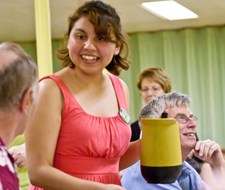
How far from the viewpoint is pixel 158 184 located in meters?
1.52

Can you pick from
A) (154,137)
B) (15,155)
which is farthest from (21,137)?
(154,137)

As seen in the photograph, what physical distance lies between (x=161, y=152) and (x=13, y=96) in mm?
530

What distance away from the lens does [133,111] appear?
15.7 feet

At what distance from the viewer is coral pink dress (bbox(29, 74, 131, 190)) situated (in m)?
1.22

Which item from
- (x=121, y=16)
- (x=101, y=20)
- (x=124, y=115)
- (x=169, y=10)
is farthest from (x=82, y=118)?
(x=169, y=10)

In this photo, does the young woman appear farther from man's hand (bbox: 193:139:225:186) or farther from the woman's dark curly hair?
man's hand (bbox: 193:139:225:186)

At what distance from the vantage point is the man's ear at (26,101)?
82 cm

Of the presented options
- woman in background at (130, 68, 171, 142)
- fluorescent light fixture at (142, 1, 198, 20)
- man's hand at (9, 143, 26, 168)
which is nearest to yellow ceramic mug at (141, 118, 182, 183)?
man's hand at (9, 143, 26, 168)

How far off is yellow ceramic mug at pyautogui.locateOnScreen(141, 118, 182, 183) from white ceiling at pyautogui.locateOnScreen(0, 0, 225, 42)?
480 millimetres

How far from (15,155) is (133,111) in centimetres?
347

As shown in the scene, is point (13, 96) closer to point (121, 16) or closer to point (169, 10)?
point (121, 16)

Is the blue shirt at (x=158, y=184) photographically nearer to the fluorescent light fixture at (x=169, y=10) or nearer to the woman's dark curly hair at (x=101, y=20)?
the woman's dark curly hair at (x=101, y=20)

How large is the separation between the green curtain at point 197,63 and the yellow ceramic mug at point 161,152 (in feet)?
11.5

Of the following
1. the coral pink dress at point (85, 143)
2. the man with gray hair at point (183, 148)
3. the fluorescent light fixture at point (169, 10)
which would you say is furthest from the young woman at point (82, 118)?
the fluorescent light fixture at point (169, 10)
